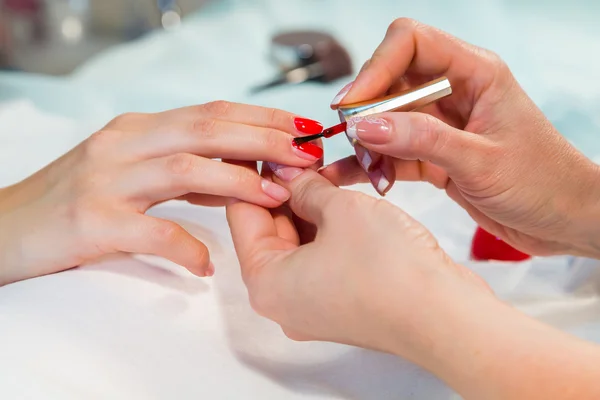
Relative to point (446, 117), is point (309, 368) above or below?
below

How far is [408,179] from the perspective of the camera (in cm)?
89

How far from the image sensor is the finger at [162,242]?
2.19 feet

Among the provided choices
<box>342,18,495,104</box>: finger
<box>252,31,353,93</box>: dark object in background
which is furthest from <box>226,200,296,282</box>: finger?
<box>252,31,353,93</box>: dark object in background

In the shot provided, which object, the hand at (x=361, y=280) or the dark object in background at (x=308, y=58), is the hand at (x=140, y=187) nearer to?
the hand at (x=361, y=280)

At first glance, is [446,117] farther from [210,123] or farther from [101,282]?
[101,282]

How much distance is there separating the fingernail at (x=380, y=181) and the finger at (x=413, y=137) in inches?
3.8

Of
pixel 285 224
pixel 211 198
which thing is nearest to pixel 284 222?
pixel 285 224

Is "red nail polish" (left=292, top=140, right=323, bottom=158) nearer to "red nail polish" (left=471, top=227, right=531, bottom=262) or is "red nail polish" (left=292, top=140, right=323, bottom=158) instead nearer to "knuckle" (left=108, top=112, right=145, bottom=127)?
"knuckle" (left=108, top=112, right=145, bottom=127)

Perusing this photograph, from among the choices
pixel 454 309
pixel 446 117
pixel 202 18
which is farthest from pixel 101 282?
pixel 202 18

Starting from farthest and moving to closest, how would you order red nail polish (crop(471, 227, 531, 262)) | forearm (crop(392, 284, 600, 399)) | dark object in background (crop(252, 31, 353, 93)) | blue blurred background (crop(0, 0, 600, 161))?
dark object in background (crop(252, 31, 353, 93)) → blue blurred background (crop(0, 0, 600, 161)) → red nail polish (crop(471, 227, 531, 262)) → forearm (crop(392, 284, 600, 399))

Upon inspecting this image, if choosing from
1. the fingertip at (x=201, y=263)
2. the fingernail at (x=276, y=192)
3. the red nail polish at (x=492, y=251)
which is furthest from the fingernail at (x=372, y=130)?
the red nail polish at (x=492, y=251)

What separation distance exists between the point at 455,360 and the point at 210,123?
38 cm

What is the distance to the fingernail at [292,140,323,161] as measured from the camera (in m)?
0.70

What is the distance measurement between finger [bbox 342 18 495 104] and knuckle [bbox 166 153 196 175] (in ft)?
0.74
